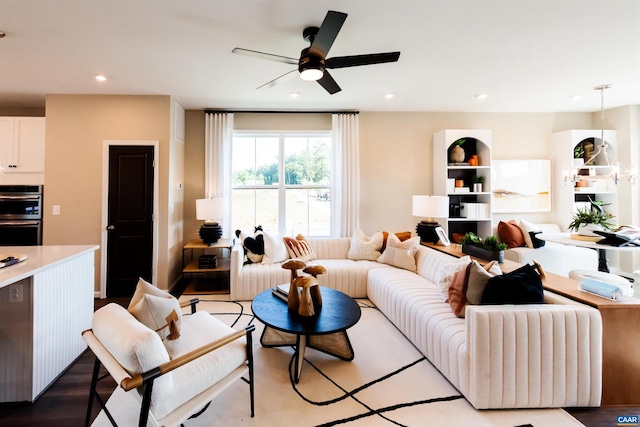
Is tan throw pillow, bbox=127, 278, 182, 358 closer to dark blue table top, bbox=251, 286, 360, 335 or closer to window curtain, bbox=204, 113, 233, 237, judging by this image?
dark blue table top, bbox=251, 286, 360, 335

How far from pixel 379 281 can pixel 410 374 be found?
1192 millimetres

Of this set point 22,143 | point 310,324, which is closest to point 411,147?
point 310,324

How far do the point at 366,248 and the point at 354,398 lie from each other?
2.27 meters

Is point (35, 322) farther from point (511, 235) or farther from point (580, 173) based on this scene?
point (580, 173)

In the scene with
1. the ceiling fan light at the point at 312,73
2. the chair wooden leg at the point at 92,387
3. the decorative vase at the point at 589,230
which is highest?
the ceiling fan light at the point at 312,73

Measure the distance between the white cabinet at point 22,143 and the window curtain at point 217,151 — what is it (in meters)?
2.11

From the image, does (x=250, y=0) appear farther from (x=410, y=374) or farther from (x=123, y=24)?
(x=410, y=374)

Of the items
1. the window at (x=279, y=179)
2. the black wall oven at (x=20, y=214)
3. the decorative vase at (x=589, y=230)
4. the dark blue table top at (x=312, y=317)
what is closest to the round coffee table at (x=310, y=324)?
the dark blue table top at (x=312, y=317)

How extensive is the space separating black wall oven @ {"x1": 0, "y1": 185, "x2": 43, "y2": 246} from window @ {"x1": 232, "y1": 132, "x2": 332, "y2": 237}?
256cm

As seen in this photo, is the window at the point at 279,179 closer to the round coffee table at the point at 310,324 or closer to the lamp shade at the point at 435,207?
the lamp shade at the point at 435,207

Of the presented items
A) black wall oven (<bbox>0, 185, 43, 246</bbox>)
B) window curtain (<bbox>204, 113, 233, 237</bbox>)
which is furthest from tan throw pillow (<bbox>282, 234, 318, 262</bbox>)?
black wall oven (<bbox>0, 185, 43, 246</bbox>)

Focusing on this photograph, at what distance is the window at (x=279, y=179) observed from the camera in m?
4.54

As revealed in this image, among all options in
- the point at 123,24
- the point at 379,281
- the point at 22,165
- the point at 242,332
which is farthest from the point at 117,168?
the point at 379,281

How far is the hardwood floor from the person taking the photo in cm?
159
